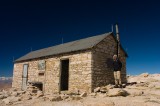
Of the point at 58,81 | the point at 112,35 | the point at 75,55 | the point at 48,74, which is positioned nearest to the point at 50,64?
the point at 48,74

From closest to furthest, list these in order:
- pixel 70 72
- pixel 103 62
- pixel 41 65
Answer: pixel 103 62
pixel 70 72
pixel 41 65

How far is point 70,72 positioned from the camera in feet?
53.5

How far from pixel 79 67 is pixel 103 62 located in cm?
212

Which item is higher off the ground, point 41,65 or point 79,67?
point 41,65

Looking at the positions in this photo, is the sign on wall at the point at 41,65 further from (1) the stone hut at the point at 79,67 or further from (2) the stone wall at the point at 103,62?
(2) the stone wall at the point at 103,62

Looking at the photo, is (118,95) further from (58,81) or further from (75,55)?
(58,81)

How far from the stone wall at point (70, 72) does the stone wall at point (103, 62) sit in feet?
1.76

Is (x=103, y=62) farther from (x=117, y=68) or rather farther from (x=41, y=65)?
(x=41, y=65)

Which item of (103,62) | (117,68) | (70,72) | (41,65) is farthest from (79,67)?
(41,65)

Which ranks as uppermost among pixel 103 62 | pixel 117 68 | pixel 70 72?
pixel 103 62

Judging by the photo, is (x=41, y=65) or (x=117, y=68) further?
(x=41, y=65)

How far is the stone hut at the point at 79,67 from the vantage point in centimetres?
1501

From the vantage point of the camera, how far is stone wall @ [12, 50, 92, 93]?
15.0 meters

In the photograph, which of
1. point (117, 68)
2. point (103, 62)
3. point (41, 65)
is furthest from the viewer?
point (41, 65)
